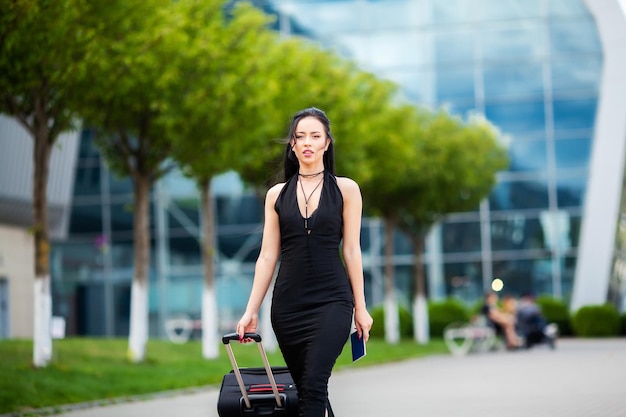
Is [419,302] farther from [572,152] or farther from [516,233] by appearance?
[572,152]

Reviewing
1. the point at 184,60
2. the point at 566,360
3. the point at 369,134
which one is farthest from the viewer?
the point at 369,134

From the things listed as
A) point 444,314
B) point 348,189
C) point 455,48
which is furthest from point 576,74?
point 348,189

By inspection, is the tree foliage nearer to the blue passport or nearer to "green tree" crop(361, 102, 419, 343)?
the blue passport

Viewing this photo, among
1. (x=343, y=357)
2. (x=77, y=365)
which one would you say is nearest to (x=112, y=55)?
(x=77, y=365)

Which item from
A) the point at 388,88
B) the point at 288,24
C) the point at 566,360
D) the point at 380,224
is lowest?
the point at 566,360

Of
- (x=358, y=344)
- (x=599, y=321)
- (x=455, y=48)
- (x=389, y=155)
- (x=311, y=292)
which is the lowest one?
(x=599, y=321)

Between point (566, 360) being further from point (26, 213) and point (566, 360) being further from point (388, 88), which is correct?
point (26, 213)

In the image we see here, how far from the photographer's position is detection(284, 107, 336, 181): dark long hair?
20.4 feet

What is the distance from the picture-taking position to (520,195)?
44.3 m

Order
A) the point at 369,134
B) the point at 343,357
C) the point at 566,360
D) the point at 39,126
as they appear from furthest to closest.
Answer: the point at 369,134
the point at 343,357
the point at 566,360
the point at 39,126

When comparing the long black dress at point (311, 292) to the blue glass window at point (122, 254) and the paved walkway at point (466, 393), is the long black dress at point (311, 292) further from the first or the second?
the blue glass window at point (122, 254)

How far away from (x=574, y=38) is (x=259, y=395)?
130 ft

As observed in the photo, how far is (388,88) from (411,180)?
15.2ft

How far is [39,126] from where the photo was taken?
59.9 ft
